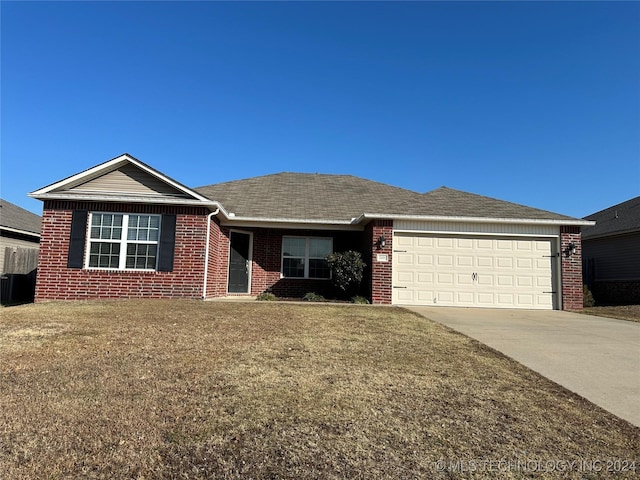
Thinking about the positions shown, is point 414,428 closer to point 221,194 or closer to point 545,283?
point 545,283

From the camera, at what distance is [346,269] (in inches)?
491

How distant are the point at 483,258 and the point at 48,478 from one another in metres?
12.0

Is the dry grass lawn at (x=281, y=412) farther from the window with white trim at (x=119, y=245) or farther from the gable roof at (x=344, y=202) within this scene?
the gable roof at (x=344, y=202)

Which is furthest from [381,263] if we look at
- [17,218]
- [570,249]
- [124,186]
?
[17,218]

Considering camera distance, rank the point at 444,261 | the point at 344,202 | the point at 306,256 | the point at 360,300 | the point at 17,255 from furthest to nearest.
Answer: the point at 344,202
the point at 17,255
the point at 306,256
the point at 444,261
the point at 360,300

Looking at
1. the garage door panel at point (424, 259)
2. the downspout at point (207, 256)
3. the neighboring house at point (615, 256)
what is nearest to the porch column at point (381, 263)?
the garage door panel at point (424, 259)

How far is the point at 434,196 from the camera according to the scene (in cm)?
1452

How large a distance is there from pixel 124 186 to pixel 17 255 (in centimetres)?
635

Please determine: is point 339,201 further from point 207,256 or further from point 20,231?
point 20,231

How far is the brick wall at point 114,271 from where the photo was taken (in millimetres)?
11133

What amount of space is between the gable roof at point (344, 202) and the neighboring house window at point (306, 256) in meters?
1.13

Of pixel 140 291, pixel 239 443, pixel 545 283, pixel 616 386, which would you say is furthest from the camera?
pixel 545 283

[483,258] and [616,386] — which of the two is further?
[483,258]

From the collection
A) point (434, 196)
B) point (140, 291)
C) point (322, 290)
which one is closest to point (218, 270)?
point (140, 291)
